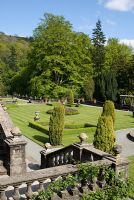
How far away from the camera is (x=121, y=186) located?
9.12 metres

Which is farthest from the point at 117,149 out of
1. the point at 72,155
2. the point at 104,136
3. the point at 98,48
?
the point at 98,48

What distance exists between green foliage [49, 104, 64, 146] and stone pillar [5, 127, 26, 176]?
9.38 m

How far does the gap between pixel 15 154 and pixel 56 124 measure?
9.72m

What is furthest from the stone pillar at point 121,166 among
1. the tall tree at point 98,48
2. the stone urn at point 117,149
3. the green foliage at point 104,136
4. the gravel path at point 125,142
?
the tall tree at point 98,48

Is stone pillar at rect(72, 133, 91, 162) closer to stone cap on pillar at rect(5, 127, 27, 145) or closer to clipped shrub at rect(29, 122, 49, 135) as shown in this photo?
stone cap on pillar at rect(5, 127, 27, 145)

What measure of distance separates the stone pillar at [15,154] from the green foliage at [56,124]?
9381mm

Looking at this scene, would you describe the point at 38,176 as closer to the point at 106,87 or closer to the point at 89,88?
the point at 106,87

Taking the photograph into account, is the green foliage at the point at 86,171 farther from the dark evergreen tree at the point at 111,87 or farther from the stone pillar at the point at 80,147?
the dark evergreen tree at the point at 111,87

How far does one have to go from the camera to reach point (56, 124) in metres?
22.8

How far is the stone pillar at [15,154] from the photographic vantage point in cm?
1309

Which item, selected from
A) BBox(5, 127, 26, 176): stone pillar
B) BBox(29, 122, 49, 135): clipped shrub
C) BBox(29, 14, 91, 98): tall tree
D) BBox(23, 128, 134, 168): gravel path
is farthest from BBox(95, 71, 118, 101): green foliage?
BBox(5, 127, 26, 176): stone pillar

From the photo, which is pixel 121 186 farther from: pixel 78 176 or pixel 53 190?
pixel 53 190

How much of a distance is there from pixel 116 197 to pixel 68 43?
52.5 meters

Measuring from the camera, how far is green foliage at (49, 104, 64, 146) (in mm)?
22703
